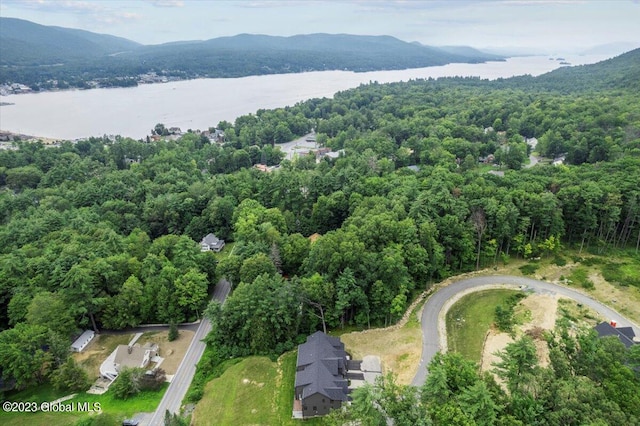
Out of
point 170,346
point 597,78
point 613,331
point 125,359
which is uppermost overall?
point 597,78

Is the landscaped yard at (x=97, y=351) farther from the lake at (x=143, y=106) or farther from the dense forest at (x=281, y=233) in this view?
the lake at (x=143, y=106)

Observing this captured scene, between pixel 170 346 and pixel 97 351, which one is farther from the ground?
pixel 170 346

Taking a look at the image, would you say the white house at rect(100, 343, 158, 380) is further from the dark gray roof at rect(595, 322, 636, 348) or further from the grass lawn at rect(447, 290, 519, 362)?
the dark gray roof at rect(595, 322, 636, 348)

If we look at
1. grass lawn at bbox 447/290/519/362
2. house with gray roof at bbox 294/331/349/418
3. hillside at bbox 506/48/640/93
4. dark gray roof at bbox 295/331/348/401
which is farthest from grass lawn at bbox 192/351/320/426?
hillside at bbox 506/48/640/93

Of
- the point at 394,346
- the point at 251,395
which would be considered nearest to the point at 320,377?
the point at 251,395

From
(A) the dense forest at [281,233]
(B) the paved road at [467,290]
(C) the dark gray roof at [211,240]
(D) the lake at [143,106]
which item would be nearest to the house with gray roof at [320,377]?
(A) the dense forest at [281,233]

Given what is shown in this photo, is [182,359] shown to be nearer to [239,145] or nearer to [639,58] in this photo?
[239,145]

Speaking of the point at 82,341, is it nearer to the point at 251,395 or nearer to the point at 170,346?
the point at 170,346
